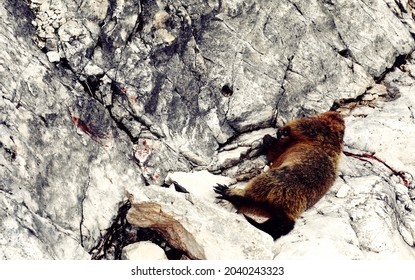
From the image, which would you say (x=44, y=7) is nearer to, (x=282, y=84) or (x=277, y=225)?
(x=282, y=84)

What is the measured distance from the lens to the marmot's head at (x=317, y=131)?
876 cm

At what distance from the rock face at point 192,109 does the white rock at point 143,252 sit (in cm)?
41

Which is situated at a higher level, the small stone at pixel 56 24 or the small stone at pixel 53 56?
the small stone at pixel 56 24

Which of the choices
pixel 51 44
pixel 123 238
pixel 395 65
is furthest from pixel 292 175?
pixel 395 65

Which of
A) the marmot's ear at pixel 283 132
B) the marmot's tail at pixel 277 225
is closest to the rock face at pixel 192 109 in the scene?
the marmot's tail at pixel 277 225

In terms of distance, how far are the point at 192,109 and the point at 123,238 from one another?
→ 2.40 metres

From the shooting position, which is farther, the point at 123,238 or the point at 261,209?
the point at 261,209

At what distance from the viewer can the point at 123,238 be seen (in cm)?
735

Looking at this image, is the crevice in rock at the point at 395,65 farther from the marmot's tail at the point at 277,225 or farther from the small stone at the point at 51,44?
the small stone at the point at 51,44

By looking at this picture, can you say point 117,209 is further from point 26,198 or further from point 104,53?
point 104,53

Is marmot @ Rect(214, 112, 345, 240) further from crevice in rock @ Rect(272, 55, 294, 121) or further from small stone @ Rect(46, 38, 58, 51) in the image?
small stone @ Rect(46, 38, 58, 51)

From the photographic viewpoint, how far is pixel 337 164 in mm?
8406

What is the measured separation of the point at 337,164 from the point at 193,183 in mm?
2329

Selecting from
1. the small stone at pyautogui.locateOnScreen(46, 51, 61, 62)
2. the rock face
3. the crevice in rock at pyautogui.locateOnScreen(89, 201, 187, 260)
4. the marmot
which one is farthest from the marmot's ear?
the small stone at pyautogui.locateOnScreen(46, 51, 61, 62)
